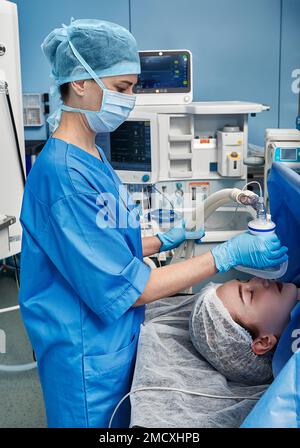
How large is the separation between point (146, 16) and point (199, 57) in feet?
1.62

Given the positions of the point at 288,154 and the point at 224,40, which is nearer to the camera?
the point at 288,154

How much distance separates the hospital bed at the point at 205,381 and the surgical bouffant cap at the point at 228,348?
0.04 metres

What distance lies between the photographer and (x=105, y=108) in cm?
134

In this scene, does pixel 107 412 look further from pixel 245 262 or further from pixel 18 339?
pixel 18 339

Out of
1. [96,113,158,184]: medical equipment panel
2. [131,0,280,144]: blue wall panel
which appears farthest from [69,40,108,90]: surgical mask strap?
[131,0,280,144]: blue wall panel

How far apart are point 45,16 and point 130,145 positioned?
1.65 meters

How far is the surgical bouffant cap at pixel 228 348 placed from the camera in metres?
1.29

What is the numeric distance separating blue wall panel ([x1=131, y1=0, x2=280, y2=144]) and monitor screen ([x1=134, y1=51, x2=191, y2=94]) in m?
1.09

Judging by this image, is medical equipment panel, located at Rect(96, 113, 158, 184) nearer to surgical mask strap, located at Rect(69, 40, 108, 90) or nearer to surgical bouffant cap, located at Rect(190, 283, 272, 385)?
surgical mask strap, located at Rect(69, 40, 108, 90)

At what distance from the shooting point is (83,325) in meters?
1.26

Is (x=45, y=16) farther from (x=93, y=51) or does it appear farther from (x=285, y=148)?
(x=93, y=51)

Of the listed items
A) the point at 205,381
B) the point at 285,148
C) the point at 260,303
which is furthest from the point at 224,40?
the point at 205,381

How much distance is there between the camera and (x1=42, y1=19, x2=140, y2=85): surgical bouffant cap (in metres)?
1.33
